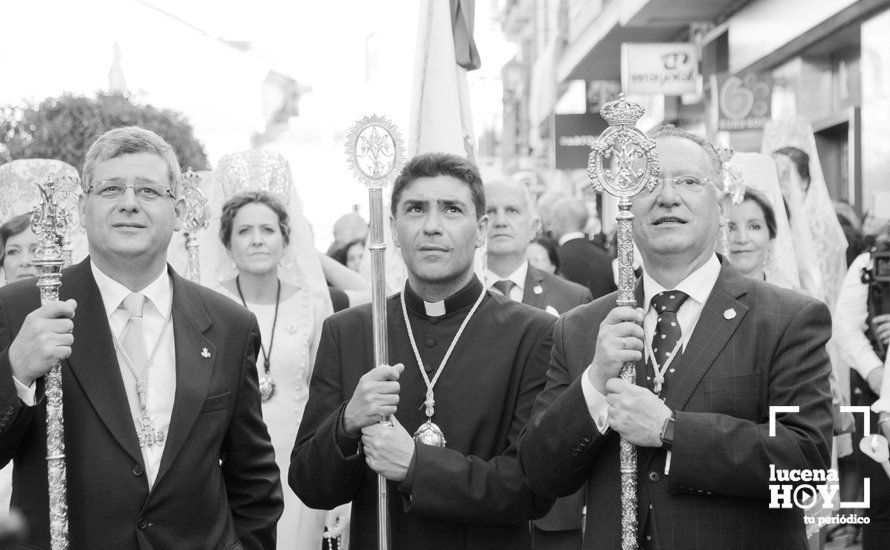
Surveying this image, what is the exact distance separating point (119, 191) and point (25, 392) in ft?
2.34

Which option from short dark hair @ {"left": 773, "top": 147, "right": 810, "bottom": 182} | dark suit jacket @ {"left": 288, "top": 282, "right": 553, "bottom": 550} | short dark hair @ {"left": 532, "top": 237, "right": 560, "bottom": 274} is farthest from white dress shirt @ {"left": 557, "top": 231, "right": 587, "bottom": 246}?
dark suit jacket @ {"left": 288, "top": 282, "right": 553, "bottom": 550}

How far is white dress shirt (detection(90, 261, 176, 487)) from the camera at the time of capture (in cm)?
362

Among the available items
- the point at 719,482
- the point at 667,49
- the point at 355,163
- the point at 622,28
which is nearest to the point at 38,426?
the point at 355,163

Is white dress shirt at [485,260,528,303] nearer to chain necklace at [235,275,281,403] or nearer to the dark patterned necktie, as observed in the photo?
chain necklace at [235,275,281,403]

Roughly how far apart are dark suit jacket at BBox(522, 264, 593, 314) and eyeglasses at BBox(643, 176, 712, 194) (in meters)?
3.14

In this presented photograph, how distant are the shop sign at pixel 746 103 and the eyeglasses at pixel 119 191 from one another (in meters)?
10.7

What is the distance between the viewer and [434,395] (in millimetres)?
4043

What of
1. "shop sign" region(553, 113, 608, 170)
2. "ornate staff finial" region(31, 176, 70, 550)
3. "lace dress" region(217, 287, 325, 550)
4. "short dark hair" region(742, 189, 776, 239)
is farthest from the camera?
"shop sign" region(553, 113, 608, 170)

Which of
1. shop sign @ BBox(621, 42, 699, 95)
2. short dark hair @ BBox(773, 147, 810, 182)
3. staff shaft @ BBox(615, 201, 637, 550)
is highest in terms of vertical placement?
shop sign @ BBox(621, 42, 699, 95)

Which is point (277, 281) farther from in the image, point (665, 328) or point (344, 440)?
point (665, 328)

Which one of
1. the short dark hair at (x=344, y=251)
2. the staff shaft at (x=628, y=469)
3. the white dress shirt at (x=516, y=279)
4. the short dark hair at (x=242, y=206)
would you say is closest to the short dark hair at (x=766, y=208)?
the white dress shirt at (x=516, y=279)

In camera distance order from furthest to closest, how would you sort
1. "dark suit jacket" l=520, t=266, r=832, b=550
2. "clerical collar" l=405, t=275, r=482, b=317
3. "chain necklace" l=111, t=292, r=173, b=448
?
1. "clerical collar" l=405, t=275, r=482, b=317
2. "chain necklace" l=111, t=292, r=173, b=448
3. "dark suit jacket" l=520, t=266, r=832, b=550

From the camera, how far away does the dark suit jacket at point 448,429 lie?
3719mm

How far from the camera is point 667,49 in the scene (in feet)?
52.7
